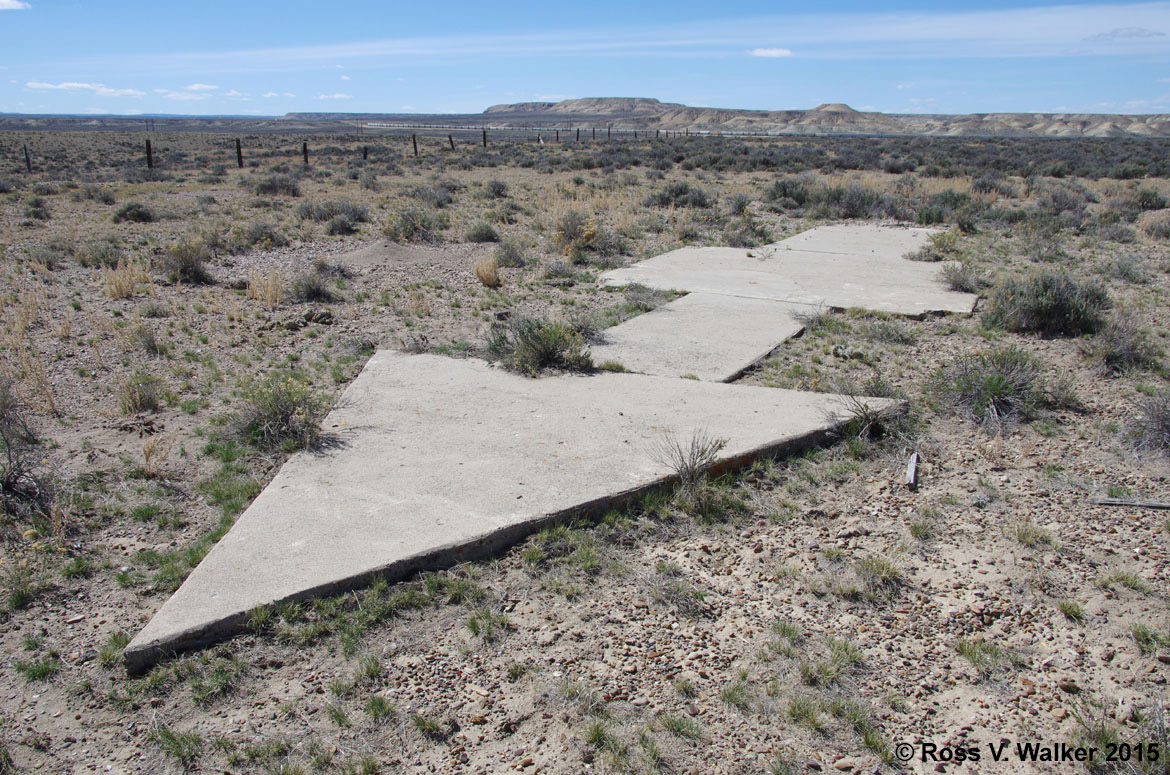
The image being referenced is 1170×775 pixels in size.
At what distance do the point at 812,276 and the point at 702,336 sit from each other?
12.7 feet

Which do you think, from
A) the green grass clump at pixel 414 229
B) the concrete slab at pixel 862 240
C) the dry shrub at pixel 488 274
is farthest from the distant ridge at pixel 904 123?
the dry shrub at pixel 488 274

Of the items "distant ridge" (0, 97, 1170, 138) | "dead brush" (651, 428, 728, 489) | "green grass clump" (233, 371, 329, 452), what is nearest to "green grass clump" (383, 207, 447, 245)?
"green grass clump" (233, 371, 329, 452)

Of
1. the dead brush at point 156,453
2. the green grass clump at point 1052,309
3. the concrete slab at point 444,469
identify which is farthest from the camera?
the green grass clump at point 1052,309

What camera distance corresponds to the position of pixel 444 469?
5.03 metres

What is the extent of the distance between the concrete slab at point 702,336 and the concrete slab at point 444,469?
481 millimetres

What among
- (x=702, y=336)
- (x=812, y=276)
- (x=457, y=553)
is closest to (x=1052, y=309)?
(x=812, y=276)

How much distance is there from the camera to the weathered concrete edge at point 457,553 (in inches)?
138

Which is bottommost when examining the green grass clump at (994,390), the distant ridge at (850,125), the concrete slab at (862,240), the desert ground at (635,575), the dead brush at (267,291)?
the desert ground at (635,575)

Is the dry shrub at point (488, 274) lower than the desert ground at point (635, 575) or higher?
higher

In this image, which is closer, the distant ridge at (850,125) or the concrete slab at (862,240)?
the concrete slab at (862,240)

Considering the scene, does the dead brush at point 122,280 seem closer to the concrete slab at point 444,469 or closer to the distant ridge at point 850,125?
the concrete slab at point 444,469

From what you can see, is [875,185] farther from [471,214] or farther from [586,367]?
[586,367]

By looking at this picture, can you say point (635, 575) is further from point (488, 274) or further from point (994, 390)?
point (488, 274)

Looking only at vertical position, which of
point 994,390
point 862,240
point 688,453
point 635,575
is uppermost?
point 862,240
